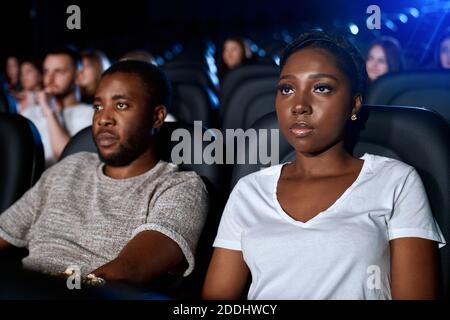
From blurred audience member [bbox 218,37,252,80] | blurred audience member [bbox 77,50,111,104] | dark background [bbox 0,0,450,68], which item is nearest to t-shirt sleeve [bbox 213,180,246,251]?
blurred audience member [bbox 77,50,111,104]

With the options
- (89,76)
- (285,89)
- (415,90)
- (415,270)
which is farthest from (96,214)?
(89,76)

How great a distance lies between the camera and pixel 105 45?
8.79 meters

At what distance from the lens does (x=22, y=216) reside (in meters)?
1.63

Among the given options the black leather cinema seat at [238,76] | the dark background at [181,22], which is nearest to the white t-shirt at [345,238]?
the black leather cinema seat at [238,76]

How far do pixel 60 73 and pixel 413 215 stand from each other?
6.55 feet

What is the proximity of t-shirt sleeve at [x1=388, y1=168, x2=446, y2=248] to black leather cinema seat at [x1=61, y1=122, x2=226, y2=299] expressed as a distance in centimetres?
50

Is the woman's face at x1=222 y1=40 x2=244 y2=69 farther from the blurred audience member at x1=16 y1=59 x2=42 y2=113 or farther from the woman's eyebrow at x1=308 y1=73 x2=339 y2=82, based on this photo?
the woman's eyebrow at x1=308 y1=73 x2=339 y2=82

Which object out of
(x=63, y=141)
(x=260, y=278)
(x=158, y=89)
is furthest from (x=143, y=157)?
(x=63, y=141)

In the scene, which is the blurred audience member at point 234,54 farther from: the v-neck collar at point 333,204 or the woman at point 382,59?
the v-neck collar at point 333,204

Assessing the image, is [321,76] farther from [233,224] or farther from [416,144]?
[233,224]

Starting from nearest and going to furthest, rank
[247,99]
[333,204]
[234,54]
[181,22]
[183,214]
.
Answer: [333,204], [183,214], [247,99], [234,54], [181,22]

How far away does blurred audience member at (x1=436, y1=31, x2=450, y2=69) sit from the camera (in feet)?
9.02

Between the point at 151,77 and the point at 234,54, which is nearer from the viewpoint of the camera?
the point at 151,77
